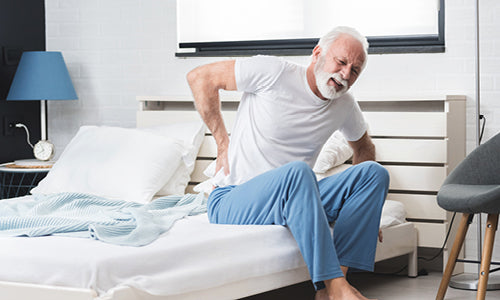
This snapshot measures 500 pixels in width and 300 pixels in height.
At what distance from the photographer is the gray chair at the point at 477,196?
2740 mm

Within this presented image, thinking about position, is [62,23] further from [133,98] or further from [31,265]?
[31,265]

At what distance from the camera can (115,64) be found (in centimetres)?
453

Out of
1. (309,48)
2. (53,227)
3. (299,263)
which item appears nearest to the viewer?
(53,227)

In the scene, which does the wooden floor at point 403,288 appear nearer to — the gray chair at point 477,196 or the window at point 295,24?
the gray chair at point 477,196

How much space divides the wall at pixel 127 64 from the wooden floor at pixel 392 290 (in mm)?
462

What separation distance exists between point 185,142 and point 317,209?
5.11 feet

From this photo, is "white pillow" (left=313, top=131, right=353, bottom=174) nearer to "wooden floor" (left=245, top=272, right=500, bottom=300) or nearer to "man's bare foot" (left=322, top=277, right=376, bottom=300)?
"wooden floor" (left=245, top=272, right=500, bottom=300)

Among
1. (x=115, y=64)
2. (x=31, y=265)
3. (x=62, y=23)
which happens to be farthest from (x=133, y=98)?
(x=31, y=265)

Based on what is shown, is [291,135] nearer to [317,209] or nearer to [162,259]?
[317,209]

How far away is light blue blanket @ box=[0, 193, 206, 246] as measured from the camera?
7.57ft

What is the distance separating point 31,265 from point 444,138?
2127mm

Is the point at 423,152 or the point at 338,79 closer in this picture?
the point at 338,79

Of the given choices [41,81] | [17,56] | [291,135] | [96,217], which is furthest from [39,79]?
[291,135]

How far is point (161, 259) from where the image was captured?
85.7 inches
